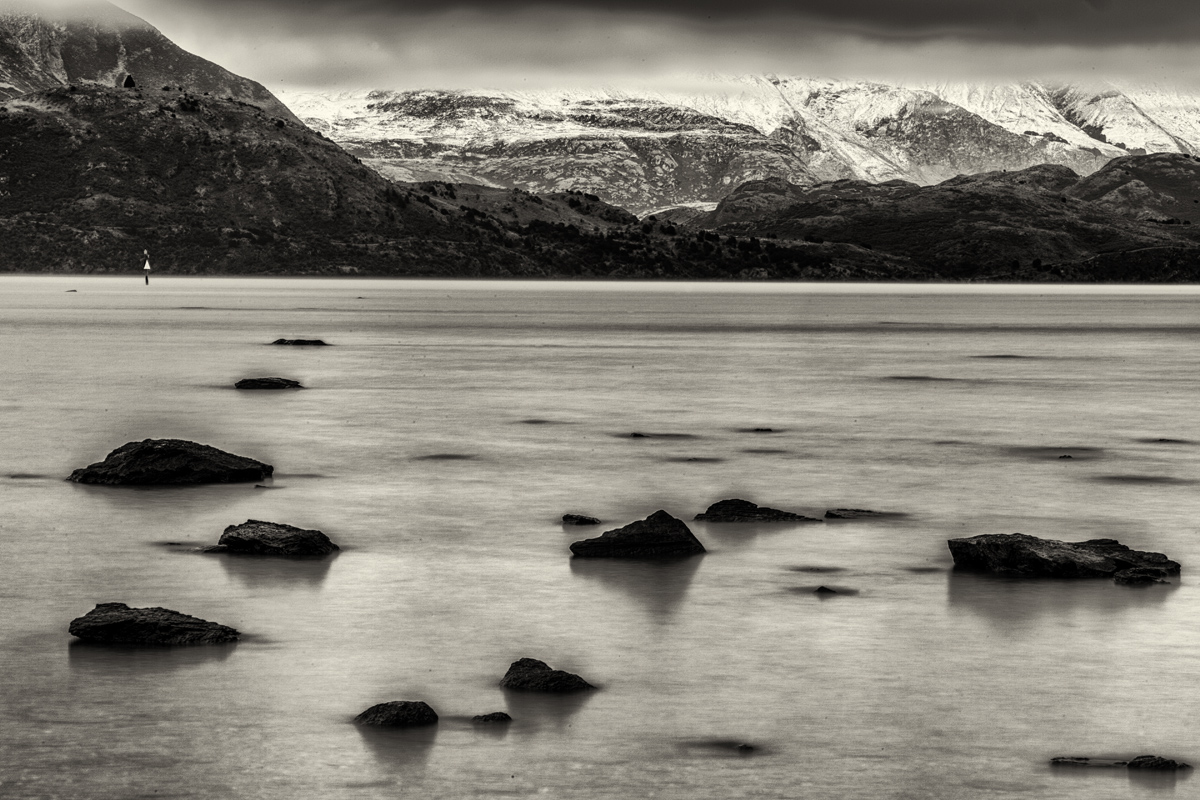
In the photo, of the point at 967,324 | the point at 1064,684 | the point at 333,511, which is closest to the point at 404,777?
the point at 1064,684

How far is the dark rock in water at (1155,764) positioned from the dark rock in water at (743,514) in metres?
13.8

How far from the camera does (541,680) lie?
16.5 metres

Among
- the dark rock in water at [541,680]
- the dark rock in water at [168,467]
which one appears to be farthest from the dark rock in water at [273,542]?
the dark rock in water at [541,680]

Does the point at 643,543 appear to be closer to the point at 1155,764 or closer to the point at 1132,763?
the point at 1132,763

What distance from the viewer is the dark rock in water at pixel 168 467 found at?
31719mm

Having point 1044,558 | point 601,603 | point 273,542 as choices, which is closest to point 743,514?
point 1044,558

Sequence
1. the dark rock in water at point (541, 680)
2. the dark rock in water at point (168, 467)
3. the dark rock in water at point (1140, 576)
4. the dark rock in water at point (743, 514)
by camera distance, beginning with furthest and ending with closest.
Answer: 1. the dark rock in water at point (168, 467)
2. the dark rock in water at point (743, 514)
3. the dark rock in water at point (1140, 576)
4. the dark rock in water at point (541, 680)

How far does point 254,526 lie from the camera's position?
24.8 meters

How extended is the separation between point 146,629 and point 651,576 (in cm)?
711

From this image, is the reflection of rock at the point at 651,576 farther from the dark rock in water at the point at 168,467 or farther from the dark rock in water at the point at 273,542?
the dark rock in water at the point at 168,467

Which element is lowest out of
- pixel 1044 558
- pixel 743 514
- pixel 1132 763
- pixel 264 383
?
pixel 264 383

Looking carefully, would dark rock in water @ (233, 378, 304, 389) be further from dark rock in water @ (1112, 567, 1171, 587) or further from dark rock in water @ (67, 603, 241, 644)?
dark rock in water @ (1112, 567, 1171, 587)

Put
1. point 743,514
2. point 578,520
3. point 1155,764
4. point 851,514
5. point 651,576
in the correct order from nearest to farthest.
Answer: point 1155,764
point 651,576
point 578,520
point 743,514
point 851,514

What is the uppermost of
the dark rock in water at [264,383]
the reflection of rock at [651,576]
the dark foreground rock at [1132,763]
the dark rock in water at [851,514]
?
the dark foreground rock at [1132,763]
